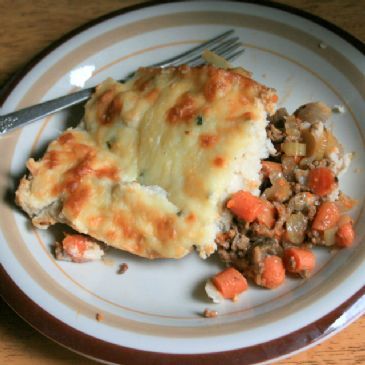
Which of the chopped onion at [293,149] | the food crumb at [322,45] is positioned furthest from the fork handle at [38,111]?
the food crumb at [322,45]

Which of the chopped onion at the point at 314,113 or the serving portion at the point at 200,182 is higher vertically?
the chopped onion at the point at 314,113

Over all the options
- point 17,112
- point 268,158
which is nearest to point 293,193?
point 268,158

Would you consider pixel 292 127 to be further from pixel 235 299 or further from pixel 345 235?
pixel 235 299

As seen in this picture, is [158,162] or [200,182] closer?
[200,182]

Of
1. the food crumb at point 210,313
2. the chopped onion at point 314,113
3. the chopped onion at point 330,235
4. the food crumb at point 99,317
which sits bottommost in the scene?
the food crumb at point 99,317

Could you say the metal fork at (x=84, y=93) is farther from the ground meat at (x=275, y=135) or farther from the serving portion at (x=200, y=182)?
the ground meat at (x=275, y=135)

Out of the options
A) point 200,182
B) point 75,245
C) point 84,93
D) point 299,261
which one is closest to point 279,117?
point 200,182

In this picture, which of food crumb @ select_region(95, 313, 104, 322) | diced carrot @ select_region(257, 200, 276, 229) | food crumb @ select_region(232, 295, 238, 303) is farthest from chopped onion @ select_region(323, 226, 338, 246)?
food crumb @ select_region(95, 313, 104, 322)

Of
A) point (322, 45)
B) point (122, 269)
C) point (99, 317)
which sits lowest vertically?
point (99, 317)
